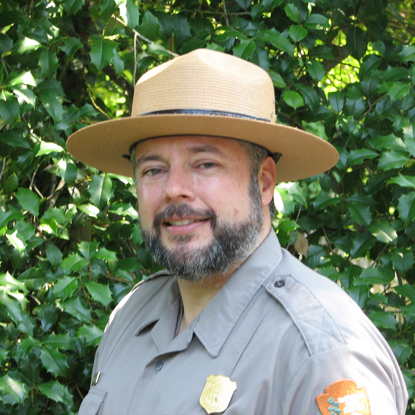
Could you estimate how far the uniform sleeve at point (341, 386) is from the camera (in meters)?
1.09

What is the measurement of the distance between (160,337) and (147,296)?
1.12 ft

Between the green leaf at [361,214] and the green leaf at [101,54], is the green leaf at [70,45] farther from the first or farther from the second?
the green leaf at [361,214]

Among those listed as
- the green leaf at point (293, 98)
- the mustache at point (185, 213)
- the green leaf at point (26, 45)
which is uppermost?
the green leaf at point (26, 45)

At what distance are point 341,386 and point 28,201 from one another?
167 cm

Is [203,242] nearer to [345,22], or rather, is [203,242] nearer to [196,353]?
[196,353]

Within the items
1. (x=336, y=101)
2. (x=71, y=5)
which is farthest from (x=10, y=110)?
(x=336, y=101)

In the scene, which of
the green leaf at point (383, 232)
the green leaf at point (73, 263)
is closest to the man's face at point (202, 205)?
the green leaf at point (73, 263)

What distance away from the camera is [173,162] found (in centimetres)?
→ 153

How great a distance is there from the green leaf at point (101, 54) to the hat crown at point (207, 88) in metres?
0.71

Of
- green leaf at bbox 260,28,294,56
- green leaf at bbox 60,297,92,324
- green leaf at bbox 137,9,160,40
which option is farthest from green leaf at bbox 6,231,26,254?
green leaf at bbox 260,28,294,56

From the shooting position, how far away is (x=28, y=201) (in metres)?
2.35

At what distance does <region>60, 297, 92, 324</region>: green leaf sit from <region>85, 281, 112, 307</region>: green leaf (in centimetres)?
8

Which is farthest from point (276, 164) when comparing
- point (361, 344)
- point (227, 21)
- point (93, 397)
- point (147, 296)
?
point (227, 21)

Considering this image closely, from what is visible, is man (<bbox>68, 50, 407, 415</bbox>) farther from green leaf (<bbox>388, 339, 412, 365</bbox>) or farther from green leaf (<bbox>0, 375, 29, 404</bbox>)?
green leaf (<bbox>388, 339, 412, 365</bbox>)
